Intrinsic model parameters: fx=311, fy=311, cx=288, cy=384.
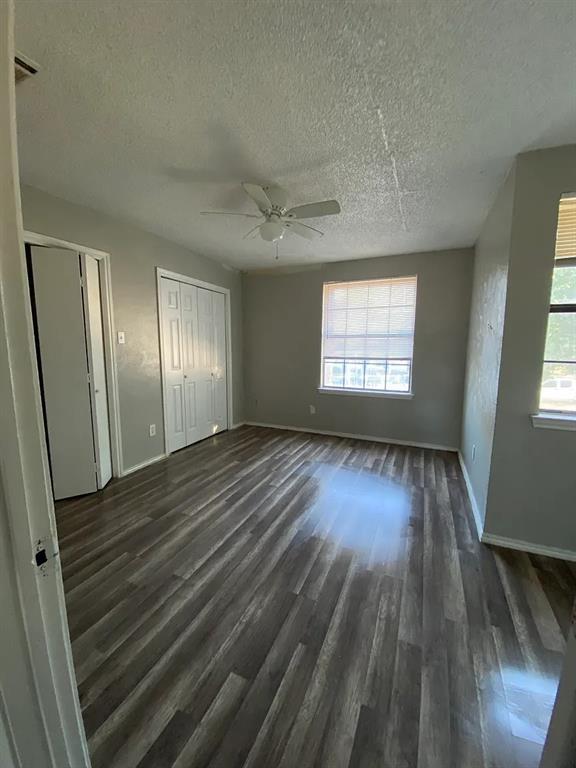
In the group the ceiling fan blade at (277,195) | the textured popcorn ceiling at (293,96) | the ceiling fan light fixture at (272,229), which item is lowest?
the ceiling fan light fixture at (272,229)

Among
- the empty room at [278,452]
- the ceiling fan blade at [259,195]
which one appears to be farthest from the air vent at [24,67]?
the ceiling fan blade at [259,195]

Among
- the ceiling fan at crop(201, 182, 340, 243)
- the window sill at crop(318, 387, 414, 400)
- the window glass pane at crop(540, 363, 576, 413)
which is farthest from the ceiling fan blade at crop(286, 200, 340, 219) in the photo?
the window sill at crop(318, 387, 414, 400)

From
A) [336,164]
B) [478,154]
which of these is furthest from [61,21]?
[478,154]

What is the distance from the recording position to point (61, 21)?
1185 millimetres

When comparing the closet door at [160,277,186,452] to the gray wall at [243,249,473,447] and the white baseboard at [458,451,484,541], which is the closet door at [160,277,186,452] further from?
the white baseboard at [458,451,484,541]

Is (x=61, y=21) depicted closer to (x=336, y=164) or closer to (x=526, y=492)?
(x=336, y=164)

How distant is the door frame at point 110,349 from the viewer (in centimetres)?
295

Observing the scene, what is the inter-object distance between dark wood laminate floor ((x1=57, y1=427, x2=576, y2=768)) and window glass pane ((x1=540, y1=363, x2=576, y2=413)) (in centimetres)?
103

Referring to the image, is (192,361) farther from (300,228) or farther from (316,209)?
(316,209)

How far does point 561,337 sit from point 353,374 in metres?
2.80

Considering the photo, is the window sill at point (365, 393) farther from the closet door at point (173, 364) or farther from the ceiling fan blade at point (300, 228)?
the ceiling fan blade at point (300, 228)

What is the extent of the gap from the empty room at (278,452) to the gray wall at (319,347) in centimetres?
9

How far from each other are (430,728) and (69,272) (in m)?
3.66

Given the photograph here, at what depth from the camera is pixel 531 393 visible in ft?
6.74
